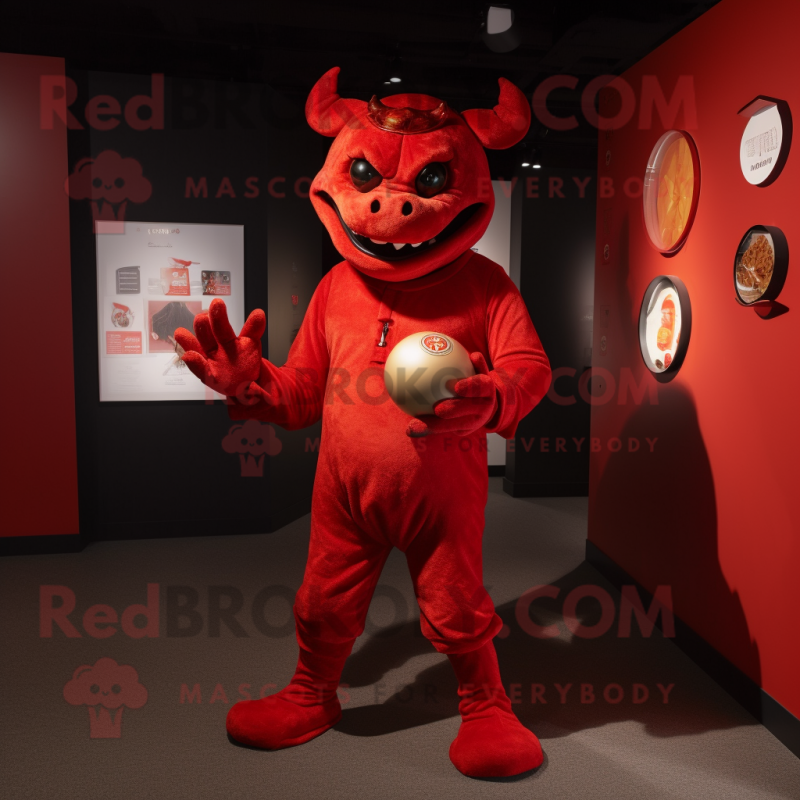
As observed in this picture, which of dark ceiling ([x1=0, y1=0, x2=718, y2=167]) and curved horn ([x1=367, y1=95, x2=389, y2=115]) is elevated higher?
dark ceiling ([x1=0, y1=0, x2=718, y2=167])

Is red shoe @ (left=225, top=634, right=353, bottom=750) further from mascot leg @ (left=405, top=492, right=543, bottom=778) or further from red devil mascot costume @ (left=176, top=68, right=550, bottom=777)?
mascot leg @ (left=405, top=492, right=543, bottom=778)

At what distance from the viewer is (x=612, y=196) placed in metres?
3.55

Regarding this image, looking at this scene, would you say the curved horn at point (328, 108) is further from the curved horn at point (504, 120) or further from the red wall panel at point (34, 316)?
the red wall panel at point (34, 316)

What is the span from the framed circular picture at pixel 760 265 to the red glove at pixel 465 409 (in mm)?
1053

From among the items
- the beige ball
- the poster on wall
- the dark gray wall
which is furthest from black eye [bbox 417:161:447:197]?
the dark gray wall

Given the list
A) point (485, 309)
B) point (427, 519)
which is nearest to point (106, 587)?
point (427, 519)

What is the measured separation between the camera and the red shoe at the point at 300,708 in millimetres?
2180

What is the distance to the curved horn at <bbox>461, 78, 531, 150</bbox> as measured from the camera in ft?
6.79

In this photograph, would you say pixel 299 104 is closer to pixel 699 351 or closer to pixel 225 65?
pixel 225 65

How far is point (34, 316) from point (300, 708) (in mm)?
2810

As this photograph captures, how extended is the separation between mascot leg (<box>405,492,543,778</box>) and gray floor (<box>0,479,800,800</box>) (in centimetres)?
7

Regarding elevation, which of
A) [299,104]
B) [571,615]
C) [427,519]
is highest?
[299,104]

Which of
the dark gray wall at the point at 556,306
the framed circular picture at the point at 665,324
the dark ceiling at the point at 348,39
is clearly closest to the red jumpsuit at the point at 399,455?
the framed circular picture at the point at 665,324

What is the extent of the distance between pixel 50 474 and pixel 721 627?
3511mm
